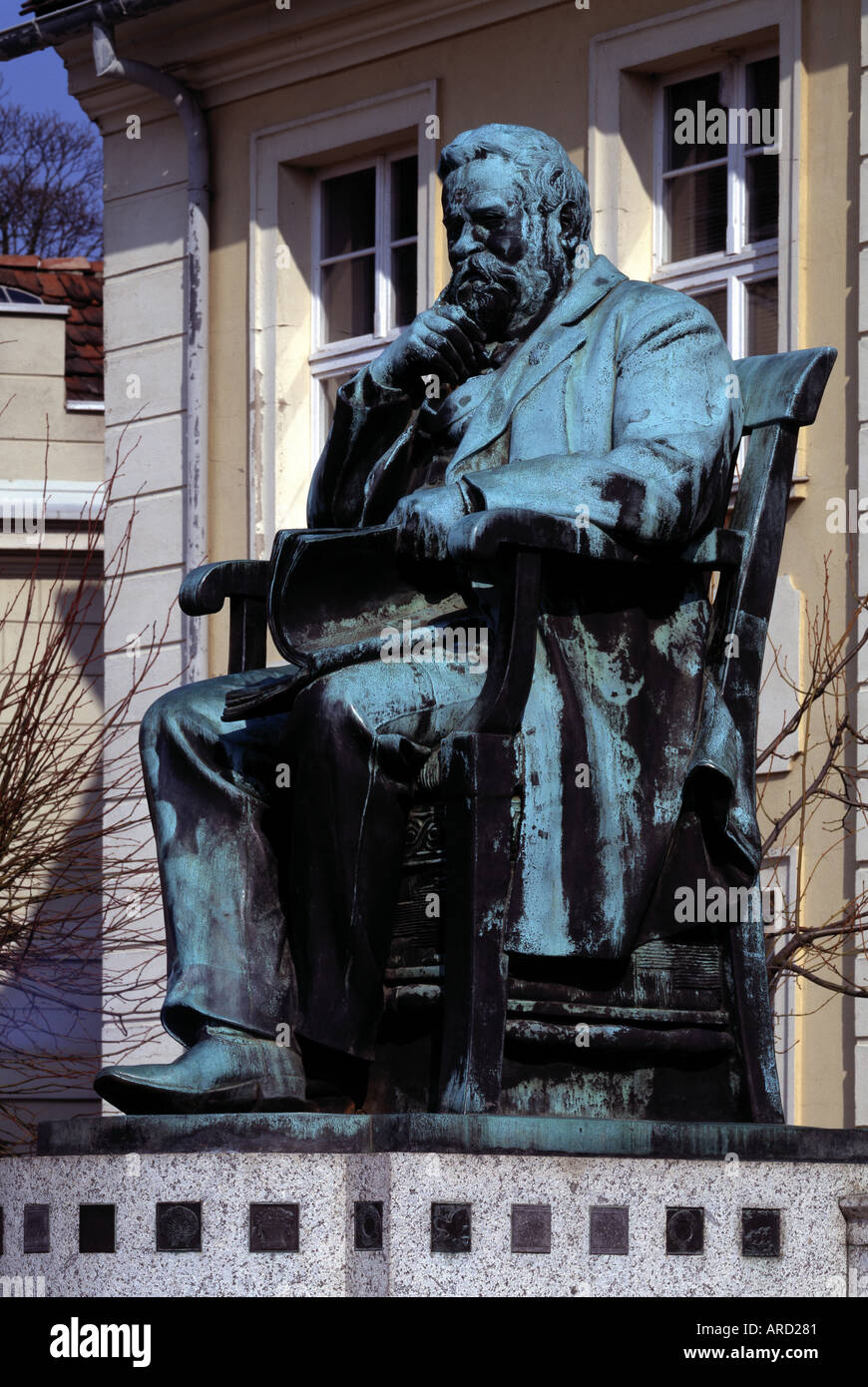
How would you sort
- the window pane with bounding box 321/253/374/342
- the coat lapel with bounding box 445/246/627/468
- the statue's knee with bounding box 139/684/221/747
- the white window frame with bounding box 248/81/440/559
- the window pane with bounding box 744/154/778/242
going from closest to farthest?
the statue's knee with bounding box 139/684/221/747
the coat lapel with bounding box 445/246/627/468
the window pane with bounding box 744/154/778/242
the white window frame with bounding box 248/81/440/559
the window pane with bounding box 321/253/374/342

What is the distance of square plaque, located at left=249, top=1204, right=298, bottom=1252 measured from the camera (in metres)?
4.81

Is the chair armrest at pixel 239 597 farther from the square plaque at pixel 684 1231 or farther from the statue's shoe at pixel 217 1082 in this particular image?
the square plaque at pixel 684 1231

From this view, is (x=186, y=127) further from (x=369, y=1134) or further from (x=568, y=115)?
(x=369, y=1134)

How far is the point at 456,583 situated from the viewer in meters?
5.61

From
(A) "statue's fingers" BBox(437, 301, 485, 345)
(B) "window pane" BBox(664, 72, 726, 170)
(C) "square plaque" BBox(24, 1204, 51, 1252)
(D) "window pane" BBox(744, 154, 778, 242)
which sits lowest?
(C) "square plaque" BBox(24, 1204, 51, 1252)

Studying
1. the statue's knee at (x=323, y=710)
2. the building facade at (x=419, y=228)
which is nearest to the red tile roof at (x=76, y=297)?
the building facade at (x=419, y=228)

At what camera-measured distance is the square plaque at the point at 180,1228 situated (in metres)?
4.84

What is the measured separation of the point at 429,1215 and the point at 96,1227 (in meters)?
0.55

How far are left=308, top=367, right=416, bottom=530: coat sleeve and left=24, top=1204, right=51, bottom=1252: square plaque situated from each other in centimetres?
148

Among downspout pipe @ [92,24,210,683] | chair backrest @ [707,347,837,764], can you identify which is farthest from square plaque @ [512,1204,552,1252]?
downspout pipe @ [92,24,210,683]

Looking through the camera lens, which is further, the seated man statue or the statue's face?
the statue's face

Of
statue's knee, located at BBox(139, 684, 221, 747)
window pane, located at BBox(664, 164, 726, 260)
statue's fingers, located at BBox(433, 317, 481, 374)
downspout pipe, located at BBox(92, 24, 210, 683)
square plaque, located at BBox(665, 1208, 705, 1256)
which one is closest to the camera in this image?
square plaque, located at BBox(665, 1208, 705, 1256)

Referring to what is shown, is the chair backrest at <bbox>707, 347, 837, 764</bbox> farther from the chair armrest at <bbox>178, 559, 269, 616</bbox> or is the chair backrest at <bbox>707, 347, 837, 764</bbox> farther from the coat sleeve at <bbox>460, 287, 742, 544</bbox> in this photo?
the chair armrest at <bbox>178, 559, 269, 616</bbox>
